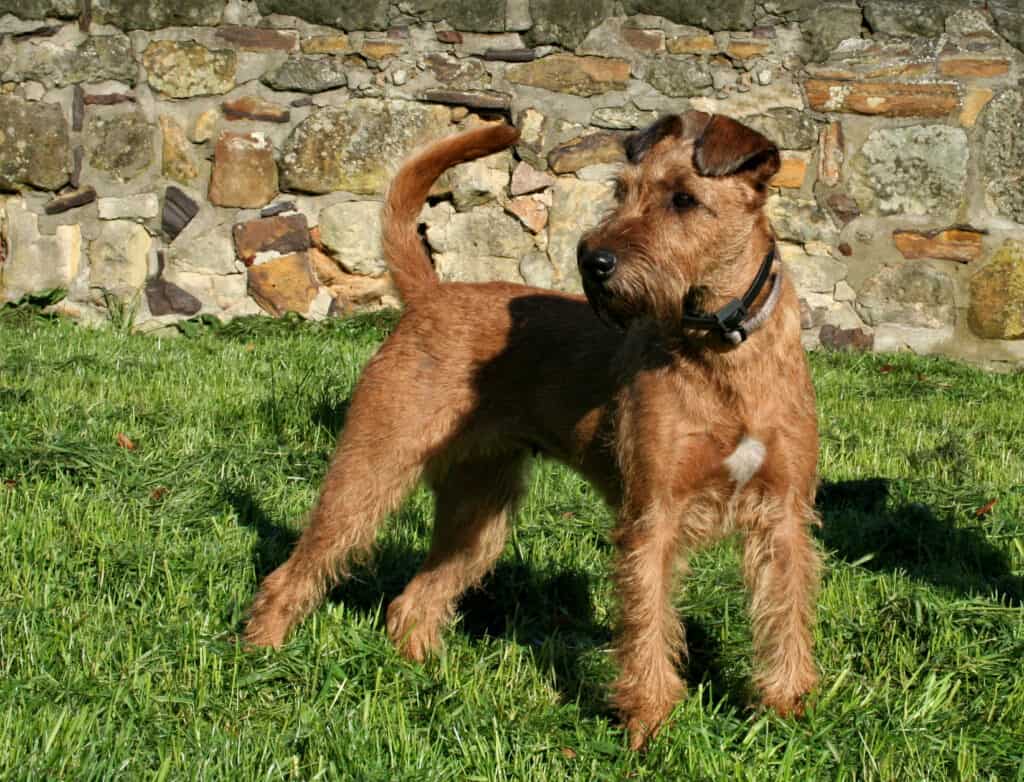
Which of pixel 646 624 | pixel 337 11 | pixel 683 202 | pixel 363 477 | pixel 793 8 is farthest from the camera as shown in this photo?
pixel 793 8

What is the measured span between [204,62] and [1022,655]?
6448mm

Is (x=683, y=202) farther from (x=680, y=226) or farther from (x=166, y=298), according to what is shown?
(x=166, y=298)

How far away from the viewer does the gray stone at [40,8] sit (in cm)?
759

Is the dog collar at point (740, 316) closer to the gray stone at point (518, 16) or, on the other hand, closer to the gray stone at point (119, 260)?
the gray stone at point (518, 16)

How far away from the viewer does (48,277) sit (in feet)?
25.7

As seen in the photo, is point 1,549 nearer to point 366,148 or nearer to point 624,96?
point 366,148

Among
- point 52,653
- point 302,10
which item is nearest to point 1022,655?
point 52,653

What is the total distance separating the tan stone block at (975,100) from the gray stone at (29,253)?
6.14 metres

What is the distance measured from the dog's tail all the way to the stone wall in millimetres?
4025

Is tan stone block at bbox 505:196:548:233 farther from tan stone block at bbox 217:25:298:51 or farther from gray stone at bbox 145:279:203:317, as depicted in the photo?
gray stone at bbox 145:279:203:317

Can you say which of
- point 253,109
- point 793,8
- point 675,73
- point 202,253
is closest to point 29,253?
point 202,253

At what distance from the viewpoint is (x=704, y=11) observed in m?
7.81

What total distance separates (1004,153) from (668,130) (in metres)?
5.37

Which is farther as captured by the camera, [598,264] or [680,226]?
[680,226]
